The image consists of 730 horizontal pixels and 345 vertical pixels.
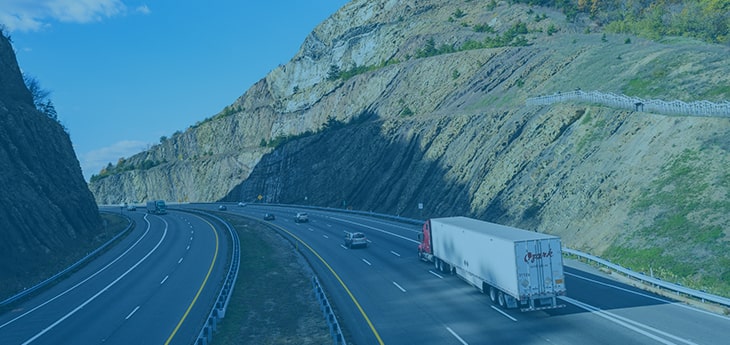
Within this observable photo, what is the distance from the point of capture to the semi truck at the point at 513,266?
1973 centimetres

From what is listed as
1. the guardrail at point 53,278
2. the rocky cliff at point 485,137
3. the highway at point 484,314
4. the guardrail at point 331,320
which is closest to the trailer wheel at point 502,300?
the highway at point 484,314

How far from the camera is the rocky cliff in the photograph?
30234 millimetres

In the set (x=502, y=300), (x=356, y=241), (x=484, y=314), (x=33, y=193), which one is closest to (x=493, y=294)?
(x=502, y=300)

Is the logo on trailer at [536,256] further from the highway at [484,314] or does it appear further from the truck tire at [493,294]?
the truck tire at [493,294]

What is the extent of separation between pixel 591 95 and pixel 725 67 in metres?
9.73

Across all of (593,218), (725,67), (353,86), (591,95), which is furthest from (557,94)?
(353,86)

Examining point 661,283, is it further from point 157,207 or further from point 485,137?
point 157,207

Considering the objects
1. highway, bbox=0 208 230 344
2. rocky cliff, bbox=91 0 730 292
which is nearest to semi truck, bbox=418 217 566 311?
rocky cliff, bbox=91 0 730 292

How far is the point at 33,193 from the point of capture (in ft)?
146

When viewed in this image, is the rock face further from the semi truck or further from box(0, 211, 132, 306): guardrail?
the semi truck

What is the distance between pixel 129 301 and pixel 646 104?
3698cm

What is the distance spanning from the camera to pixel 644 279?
2383 centimetres

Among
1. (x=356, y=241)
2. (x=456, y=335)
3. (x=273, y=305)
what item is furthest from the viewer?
(x=356, y=241)

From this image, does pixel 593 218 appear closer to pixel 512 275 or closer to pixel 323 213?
pixel 512 275
